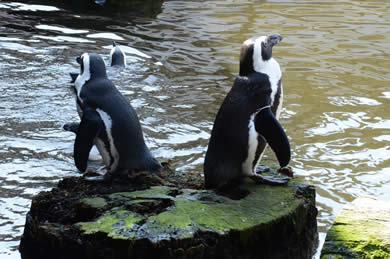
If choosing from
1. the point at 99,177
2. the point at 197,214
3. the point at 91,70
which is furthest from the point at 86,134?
the point at 197,214

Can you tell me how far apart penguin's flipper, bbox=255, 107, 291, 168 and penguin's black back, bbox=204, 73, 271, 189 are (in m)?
0.05

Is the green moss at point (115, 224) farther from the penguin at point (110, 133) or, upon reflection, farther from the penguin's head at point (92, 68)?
the penguin's head at point (92, 68)

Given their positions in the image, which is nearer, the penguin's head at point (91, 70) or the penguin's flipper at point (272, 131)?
the penguin's flipper at point (272, 131)

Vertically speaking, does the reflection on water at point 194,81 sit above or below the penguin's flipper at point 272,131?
below

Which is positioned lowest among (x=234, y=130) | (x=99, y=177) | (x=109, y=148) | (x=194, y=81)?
(x=194, y=81)

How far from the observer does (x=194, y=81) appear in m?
7.44

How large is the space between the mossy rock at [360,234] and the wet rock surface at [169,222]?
0.16 m

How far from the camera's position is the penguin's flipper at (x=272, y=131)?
344 cm

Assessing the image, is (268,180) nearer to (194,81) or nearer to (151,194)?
(151,194)

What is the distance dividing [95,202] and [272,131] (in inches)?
37.0

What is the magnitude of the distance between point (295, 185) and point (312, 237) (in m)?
0.28

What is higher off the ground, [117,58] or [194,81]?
[117,58]

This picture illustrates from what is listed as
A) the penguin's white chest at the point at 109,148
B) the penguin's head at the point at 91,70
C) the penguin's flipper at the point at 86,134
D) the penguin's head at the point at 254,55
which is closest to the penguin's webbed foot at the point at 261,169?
the penguin's head at the point at 254,55

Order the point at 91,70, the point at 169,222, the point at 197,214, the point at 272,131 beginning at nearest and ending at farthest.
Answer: the point at 169,222 → the point at 197,214 → the point at 272,131 → the point at 91,70
